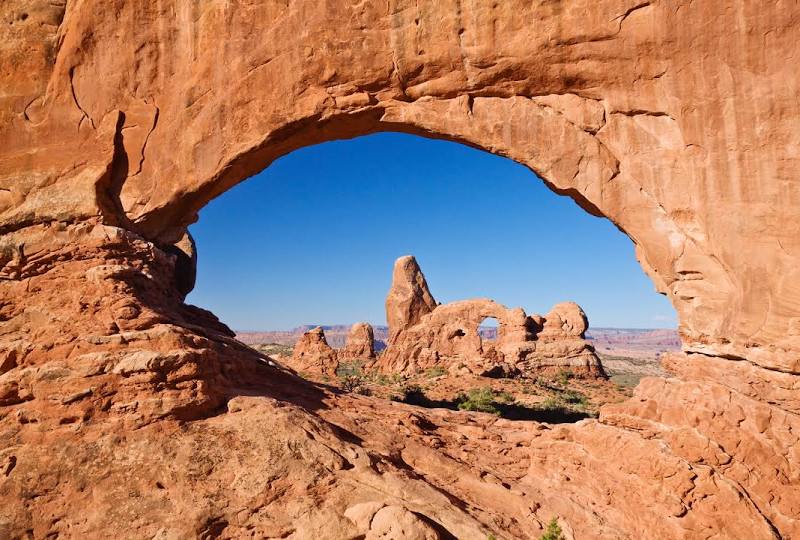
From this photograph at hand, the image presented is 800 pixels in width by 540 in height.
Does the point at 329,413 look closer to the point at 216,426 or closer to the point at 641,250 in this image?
the point at 216,426

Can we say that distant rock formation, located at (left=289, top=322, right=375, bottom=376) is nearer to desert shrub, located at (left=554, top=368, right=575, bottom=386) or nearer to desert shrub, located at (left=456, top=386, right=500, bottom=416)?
desert shrub, located at (left=456, top=386, right=500, bottom=416)

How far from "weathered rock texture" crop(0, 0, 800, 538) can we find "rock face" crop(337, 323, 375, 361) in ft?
138

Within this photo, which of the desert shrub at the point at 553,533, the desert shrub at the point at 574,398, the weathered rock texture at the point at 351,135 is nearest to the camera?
the desert shrub at the point at 553,533

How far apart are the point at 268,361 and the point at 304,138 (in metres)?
5.45

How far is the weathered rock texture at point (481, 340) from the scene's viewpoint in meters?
41.1

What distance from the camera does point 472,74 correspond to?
33.1 ft

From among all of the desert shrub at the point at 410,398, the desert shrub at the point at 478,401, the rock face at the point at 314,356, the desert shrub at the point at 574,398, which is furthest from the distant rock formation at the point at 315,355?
the desert shrub at the point at 574,398

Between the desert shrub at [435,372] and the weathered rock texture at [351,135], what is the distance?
2789 cm

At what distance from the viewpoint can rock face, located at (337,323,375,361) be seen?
176ft

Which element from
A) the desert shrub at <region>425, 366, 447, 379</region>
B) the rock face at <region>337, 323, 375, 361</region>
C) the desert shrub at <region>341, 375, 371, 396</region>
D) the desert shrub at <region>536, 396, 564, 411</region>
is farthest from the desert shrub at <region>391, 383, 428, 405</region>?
the rock face at <region>337, 323, 375, 361</region>

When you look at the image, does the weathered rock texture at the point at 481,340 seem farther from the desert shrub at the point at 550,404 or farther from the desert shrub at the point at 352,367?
the desert shrub at the point at 550,404

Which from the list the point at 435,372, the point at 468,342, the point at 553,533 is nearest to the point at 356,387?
the point at 435,372

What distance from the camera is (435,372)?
39375mm

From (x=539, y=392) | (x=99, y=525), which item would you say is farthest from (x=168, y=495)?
(x=539, y=392)
